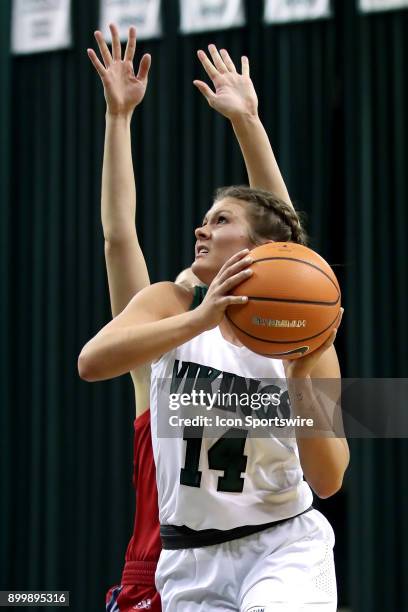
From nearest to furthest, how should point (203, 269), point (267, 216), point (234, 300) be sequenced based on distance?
point (234, 300)
point (203, 269)
point (267, 216)

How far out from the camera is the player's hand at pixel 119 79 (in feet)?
8.57

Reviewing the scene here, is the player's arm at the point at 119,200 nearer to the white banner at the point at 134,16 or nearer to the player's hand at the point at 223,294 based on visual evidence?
the player's hand at the point at 223,294

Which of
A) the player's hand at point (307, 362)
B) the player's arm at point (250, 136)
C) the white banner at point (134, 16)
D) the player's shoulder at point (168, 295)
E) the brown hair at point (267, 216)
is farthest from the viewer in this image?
the white banner at point (134, 16)

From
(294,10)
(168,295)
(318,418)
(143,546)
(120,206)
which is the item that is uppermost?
(294,10)

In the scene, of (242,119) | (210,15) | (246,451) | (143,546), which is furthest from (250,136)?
(210,15)

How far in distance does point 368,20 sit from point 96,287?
232cm

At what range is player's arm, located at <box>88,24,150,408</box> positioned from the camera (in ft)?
8.44

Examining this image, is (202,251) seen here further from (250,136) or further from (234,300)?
(250,136)

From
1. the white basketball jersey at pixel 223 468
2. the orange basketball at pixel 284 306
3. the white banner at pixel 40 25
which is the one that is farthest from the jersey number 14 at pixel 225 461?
the white banner at pixel 40 25

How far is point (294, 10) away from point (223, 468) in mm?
3875

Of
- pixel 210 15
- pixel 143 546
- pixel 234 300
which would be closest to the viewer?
pixel 234 300

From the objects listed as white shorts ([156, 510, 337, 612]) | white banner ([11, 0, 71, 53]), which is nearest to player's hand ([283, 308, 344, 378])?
white shorts ([156, 510, 337, 612])

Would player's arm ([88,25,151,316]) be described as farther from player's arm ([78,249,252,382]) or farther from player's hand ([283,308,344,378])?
player's hand ([283,308,344,378])

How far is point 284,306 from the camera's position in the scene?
1.96 metres
